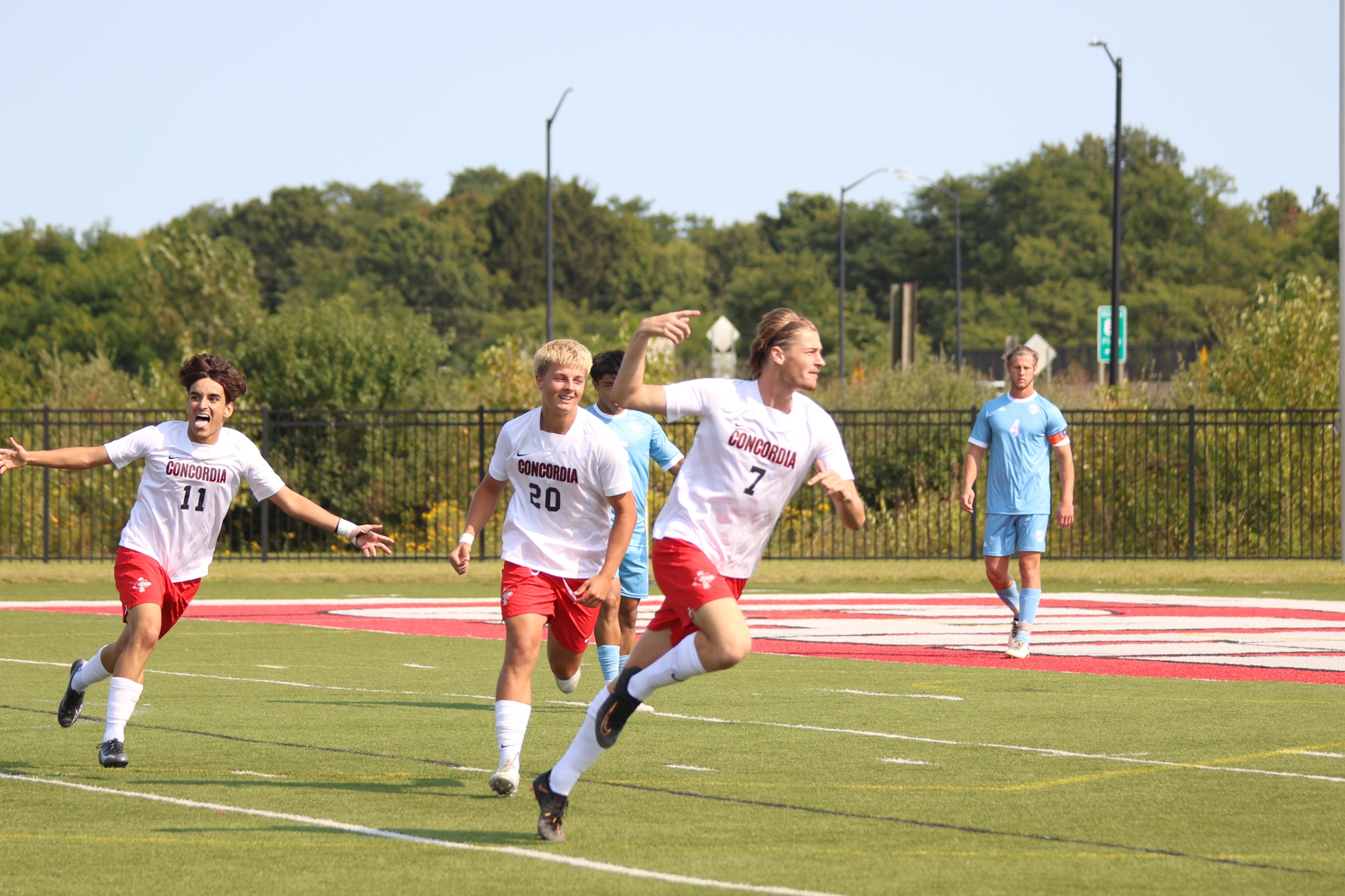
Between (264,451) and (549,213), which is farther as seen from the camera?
(549,213)

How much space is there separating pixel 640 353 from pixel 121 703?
11.0 ft

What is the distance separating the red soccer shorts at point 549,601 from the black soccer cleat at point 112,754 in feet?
6.39

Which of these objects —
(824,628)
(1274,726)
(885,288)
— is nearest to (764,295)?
(885,288)

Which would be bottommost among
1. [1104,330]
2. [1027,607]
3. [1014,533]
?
[1027,607]

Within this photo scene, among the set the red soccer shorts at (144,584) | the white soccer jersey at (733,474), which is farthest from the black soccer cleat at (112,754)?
the white soccer jersey at (733,474)

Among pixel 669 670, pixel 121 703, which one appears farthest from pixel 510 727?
pixel 121 703

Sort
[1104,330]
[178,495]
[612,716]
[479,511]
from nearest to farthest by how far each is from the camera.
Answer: [612,716] → [479,511] → [178,495] → [1104,330]

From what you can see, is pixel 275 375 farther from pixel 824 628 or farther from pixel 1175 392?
pixel 824 628

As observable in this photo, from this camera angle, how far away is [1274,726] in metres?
9.07

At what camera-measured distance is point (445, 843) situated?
6.09 meters

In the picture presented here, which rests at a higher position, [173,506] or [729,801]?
[173,506]

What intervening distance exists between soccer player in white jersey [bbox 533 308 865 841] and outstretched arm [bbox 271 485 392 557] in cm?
173

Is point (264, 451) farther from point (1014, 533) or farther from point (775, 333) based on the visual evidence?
point (775, 333)

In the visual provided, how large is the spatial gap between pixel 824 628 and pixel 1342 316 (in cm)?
1051
